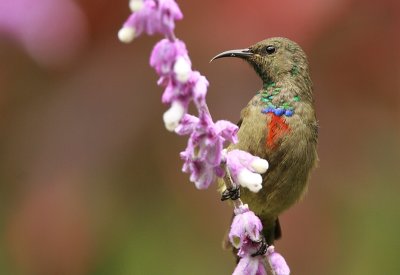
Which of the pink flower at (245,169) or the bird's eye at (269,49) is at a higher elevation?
the bird's eye at (269,49)

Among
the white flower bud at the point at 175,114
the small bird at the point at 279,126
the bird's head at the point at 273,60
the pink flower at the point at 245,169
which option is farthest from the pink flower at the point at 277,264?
the bird's head at the point at 273,60

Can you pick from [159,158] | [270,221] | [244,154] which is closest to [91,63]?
[159,158]

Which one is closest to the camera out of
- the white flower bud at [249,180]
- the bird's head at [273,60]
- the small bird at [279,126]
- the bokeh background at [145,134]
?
the white flower bud at [249,180]

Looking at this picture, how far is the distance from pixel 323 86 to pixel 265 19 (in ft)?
1.44

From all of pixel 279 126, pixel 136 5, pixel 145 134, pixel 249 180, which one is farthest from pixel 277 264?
pixel 145 134

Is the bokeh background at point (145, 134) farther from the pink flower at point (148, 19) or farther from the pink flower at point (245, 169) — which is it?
the pink flower at point (148, 19)

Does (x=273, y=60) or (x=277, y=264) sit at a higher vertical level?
(x=273, y=60)

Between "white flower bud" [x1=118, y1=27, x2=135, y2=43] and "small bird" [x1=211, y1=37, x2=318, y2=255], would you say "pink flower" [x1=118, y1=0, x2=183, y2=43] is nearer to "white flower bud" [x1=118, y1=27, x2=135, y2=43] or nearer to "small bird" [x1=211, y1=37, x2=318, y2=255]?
"white flower bud" [x1=118, y1=27, x2=135, y2=43]

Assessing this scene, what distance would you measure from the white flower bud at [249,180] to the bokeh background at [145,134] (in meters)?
1.56

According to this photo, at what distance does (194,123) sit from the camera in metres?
1.30

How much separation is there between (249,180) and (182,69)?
30 centimetres

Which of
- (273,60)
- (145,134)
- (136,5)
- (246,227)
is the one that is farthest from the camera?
(145,134)

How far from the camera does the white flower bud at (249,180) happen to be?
53.7 inches

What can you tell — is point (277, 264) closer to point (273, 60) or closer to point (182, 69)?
point (182, 69)
